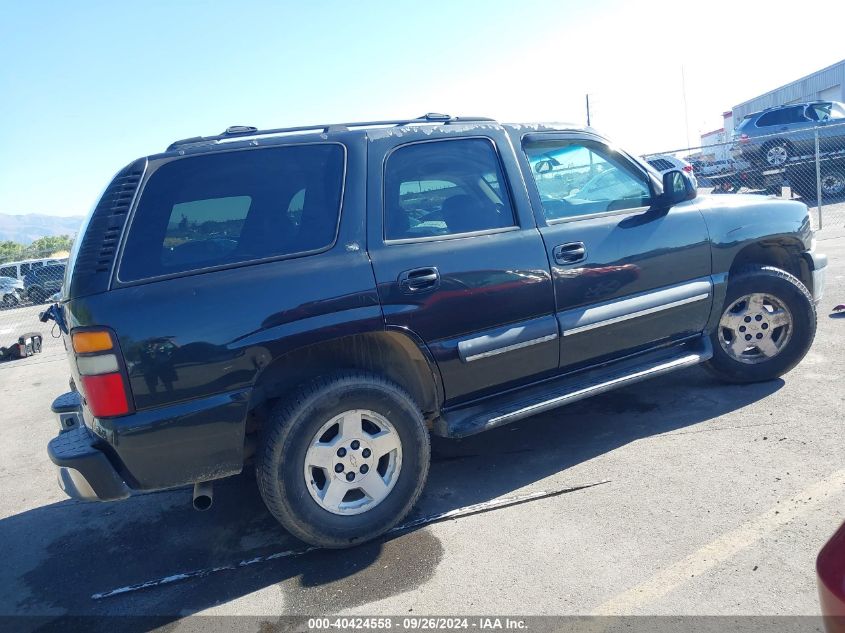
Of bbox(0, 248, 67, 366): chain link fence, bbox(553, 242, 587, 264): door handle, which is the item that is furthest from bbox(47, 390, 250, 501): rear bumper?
bbox(0, 248, 67, 366): chain link fence

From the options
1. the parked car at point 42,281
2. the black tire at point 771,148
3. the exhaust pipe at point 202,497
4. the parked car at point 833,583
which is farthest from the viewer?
the parked car at point 42,281

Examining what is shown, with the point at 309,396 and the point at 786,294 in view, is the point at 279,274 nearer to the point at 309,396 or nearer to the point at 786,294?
the point at 309,396

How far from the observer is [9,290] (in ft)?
66.9

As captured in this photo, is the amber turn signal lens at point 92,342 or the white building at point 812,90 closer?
the amber turn signal lens at point 92,342

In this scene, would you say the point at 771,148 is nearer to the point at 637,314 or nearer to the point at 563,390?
the point at 637,314

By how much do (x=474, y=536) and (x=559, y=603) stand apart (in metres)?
0.66

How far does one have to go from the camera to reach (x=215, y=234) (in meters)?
3.10

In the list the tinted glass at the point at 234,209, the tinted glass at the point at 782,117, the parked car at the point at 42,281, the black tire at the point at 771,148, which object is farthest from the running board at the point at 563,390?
the parked car at the point at 42,281

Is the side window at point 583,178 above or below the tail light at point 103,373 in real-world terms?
above

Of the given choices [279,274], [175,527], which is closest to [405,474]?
[279,274]

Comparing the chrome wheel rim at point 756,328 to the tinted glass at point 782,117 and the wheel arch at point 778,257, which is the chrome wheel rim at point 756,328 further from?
the tinted glass at point 782,117

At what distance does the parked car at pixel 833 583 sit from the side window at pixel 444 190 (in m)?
2.33

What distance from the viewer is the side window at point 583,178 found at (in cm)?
393

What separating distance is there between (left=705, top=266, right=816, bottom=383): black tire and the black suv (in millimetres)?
316
